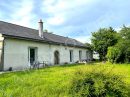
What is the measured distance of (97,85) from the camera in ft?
24.7

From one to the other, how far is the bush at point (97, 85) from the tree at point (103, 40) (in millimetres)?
31648

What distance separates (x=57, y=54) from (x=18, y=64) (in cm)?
969

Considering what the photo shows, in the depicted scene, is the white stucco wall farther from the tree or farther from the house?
the tree

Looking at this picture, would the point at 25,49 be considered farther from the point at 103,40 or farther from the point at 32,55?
the point at 103,40

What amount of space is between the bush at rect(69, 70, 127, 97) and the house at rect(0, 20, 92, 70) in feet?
43.9

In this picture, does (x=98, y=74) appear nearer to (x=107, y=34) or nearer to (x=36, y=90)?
(x=36, y=90)

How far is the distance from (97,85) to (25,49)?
16.8 meters

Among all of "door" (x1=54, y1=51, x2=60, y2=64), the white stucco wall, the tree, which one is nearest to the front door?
the white stucco wall

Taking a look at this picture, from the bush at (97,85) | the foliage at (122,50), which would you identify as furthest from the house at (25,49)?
the bush at (97,85)

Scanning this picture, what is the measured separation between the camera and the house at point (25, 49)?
2066cm

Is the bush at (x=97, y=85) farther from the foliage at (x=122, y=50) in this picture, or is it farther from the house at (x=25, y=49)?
the foliage at (x=122, y=50)

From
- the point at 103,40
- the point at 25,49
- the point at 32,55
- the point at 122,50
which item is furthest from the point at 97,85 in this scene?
the point at 103,40

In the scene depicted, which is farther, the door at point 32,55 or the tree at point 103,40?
the tree at point 103,40

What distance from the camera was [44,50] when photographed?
27188 mm
